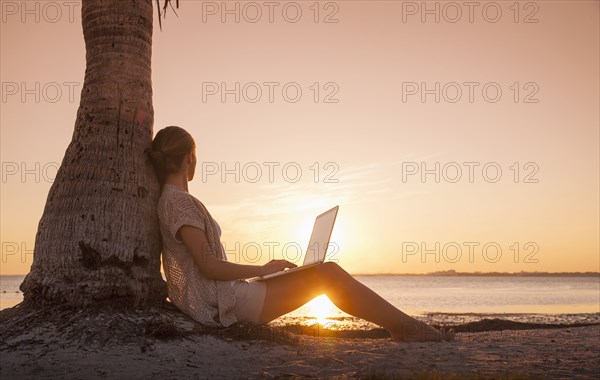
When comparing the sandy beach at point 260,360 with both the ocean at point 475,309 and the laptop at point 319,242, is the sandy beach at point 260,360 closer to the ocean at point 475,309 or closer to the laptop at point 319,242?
the laptop at point 319,242

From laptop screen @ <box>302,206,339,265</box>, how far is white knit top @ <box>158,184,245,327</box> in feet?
2.78

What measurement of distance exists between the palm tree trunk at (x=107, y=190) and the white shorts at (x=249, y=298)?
949mm

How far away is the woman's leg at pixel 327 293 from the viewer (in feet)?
21.8

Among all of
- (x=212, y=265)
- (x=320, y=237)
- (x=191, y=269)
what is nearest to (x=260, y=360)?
(x=212, y=265)

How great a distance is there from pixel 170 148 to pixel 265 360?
2.52 metres

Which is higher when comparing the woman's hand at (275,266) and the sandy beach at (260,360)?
the woman's hand at (275,266)

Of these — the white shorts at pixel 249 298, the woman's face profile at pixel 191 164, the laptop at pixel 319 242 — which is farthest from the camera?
the woman's face profile at pixel 191 164

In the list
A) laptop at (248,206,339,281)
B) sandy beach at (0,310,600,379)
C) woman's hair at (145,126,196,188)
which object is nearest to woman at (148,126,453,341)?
woman's hair at (145,126,196,188)

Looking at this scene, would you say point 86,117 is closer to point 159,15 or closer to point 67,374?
point 159,15

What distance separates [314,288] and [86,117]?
3340mm

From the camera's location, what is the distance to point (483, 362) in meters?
5.96

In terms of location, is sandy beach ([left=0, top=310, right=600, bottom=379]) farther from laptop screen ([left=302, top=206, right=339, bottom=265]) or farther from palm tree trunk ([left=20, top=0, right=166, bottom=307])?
laptop screen ([left=302, top=206, right=339, bottom=265])

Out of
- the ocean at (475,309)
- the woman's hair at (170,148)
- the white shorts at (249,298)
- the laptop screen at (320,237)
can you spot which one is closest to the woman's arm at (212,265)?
the white shorts at (249,298)

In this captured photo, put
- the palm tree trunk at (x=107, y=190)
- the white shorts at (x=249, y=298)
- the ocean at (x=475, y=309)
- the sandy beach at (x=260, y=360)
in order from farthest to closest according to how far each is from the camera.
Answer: the ocean at (x=475, y=309) → the white shorts at (x=249, y=298) → the palm tree trunk at (x=107, y=190) → the sandy beach at (x=260, y=360)
